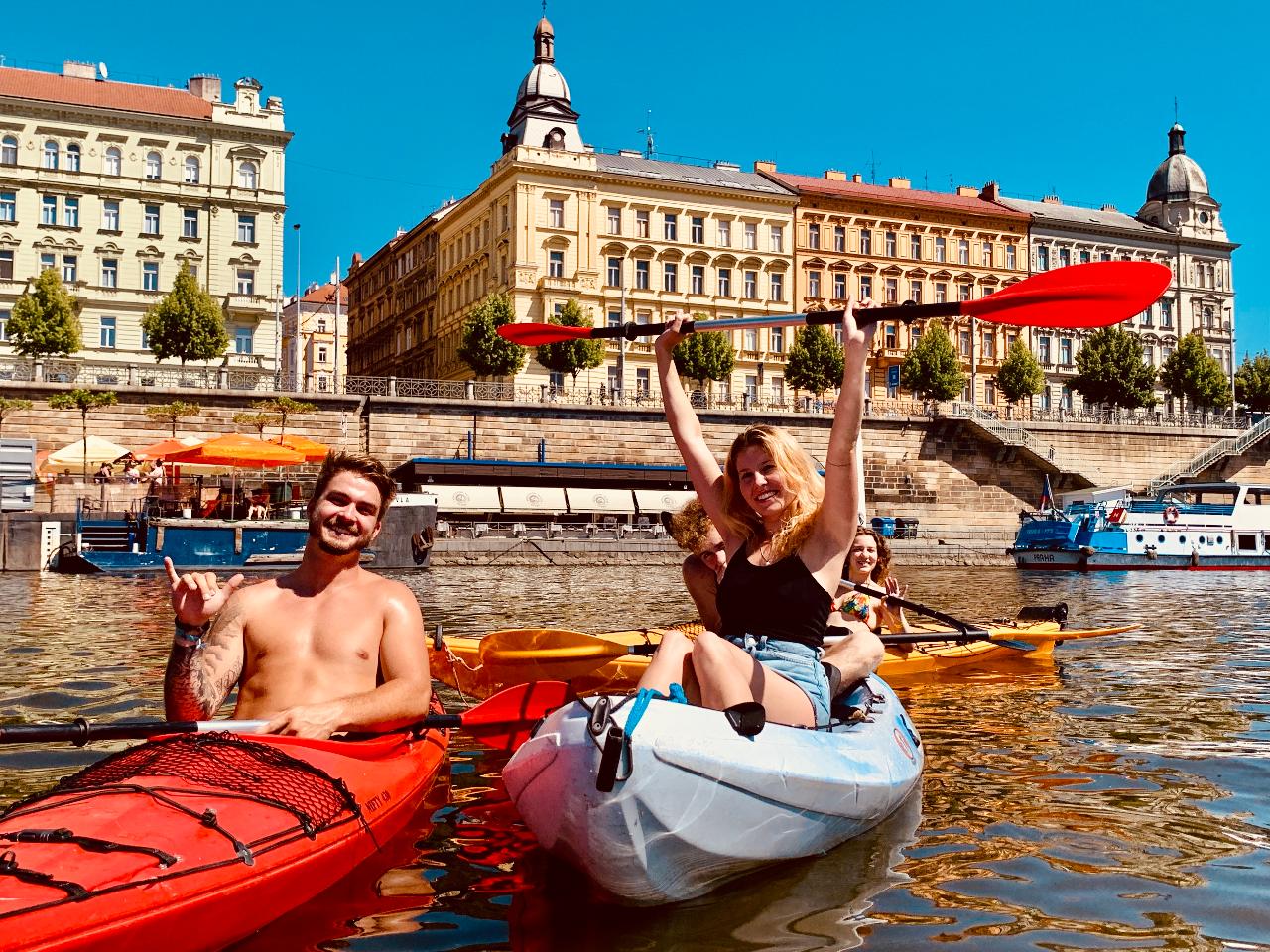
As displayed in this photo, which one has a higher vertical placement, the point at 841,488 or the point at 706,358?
the point at 706,358

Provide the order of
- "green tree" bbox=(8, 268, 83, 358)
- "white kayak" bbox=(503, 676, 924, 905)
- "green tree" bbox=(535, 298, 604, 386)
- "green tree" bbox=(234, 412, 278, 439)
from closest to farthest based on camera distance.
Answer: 1. "white kayak" bbox=(503, 676, 924, 905)
2. "green tree" bbox=(234, 412, 278, 439)
3. "green tree" bbox=(8, 268, 83, 358)
4. "green tree" bbox=(535, 298, 604, 386)

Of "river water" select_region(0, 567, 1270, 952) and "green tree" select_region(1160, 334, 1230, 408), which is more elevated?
"green tree" select_region(1160, 334, 1230, 408)

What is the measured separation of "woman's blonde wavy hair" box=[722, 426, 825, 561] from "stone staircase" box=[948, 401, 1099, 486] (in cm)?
4412

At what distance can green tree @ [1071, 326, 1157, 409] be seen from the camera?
52188 millimetres

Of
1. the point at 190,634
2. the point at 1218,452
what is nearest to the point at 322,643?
the point at 190,634

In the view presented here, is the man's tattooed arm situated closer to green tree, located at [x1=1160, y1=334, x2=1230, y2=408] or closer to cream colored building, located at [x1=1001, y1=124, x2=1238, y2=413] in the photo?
green tree, located at [x1=1160, y1=334, x2=1230, y2=408]

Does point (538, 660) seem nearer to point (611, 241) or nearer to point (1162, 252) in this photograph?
point (611, 241)

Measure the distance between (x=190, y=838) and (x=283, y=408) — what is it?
1298 inches

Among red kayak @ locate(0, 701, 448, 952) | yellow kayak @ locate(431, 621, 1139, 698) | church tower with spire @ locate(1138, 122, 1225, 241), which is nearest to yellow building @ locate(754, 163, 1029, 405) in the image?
church tower with spire @ locate(1138, 122, 1225, 241)

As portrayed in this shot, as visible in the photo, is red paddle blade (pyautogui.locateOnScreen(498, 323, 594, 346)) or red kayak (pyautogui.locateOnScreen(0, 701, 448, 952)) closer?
red kayak (pyautogui.locateOnScreen(0, 701, 448, 952))

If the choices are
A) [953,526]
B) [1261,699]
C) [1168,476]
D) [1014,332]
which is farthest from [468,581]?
[1014,332]

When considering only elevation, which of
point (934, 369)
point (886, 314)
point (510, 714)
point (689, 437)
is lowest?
point (510, 714)

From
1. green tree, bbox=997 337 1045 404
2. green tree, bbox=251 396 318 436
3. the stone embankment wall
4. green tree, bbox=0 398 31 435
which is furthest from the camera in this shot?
green tree, bbox=997 337 1045 404

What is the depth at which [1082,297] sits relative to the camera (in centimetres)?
537
